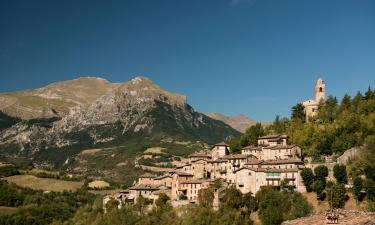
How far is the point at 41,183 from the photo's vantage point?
199 m

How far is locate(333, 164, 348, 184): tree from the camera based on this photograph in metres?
84.9

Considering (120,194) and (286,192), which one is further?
(120,194)

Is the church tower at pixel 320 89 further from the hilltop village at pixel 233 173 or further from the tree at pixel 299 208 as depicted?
the tree at pixel 299 208

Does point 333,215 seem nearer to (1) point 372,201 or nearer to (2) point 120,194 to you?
(1) point 372,201

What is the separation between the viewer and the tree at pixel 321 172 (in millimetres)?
85750

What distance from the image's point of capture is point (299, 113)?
12106 centimetres

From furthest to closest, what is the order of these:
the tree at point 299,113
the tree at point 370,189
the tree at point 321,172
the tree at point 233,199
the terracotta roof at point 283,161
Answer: the tree at point 299,113, the terracotta roof at point 283,161, the tree at point 321,172, the tree at point 233,199, the tree at point 370,189

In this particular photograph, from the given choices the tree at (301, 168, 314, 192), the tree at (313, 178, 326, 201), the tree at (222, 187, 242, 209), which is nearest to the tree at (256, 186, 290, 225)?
the tree at (222, 187, 242, 209)

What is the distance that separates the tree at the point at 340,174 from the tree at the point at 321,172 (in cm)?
162

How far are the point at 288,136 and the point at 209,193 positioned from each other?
91.8ft

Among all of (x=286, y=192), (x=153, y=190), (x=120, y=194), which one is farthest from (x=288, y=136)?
(x=120, y=194)

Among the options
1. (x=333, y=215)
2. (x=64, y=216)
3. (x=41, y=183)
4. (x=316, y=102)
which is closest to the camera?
(x=333, y=215)

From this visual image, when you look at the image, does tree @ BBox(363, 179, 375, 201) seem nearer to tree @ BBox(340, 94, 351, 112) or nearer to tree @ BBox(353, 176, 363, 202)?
tree @ BBox(353, 176, 363, 202)

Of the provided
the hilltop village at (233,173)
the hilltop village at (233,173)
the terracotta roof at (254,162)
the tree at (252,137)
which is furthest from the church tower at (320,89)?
the terracotta roof at (254,162)
